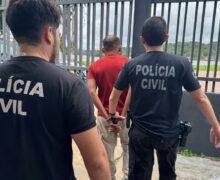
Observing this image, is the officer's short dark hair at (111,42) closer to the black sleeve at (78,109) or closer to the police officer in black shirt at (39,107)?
the police officer in black shirt at (39,107)

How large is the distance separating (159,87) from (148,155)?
27.0 inches

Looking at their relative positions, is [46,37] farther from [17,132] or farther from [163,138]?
[163,138]

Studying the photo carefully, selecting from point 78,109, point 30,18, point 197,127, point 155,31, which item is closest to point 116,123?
point 155,31

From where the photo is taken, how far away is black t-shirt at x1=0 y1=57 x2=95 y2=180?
1.32 meters

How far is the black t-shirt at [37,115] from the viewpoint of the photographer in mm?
1315

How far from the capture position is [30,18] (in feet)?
4.35

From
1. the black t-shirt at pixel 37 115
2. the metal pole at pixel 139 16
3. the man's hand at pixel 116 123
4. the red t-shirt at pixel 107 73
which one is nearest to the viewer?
the black t-shirt at pixel 37 115

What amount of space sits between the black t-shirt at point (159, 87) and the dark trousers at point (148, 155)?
77mm

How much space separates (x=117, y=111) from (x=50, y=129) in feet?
6.40

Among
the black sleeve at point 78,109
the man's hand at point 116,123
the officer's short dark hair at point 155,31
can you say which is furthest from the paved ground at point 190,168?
the black sleeve at point 78,109

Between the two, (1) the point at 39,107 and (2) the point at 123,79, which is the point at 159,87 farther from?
(1) the point at 39,107

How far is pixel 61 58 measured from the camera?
5734 millimetres

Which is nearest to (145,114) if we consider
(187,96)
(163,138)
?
(163,138)

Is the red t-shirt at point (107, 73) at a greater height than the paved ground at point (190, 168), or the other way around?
the red t-shirt at point (107, 73)
